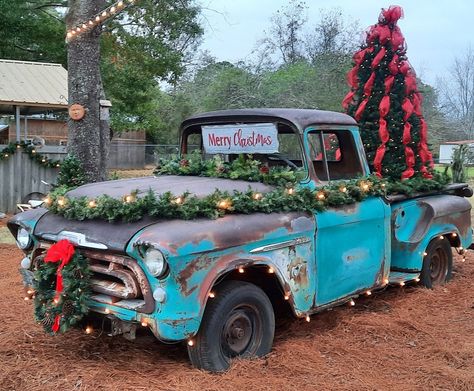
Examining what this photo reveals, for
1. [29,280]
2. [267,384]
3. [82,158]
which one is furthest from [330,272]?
[82,158]

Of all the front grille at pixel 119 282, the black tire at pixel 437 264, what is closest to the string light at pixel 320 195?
the front grille at pixel 119 282

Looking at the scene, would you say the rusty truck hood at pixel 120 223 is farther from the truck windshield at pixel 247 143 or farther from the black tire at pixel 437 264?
the black tire at pixel 437 264

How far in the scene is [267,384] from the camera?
3.66 m

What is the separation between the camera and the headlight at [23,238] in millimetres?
→ 4457

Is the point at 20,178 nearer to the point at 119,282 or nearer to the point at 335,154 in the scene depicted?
the point at 335,154

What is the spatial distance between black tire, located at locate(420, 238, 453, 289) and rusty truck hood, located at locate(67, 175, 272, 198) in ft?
8.60

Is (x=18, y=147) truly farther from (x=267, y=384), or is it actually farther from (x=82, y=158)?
(x=267, y=384)

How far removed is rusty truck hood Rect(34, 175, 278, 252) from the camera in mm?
3783

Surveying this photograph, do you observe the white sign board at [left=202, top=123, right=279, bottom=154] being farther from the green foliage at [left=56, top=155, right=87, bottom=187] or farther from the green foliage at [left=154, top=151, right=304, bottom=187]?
the green foliage at [left=56, top=155, right=87, bottom=187]

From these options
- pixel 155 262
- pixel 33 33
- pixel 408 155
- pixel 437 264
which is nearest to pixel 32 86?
pixel 33 33

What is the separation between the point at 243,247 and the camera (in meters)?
3.97

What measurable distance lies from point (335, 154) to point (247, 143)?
108 centimetres

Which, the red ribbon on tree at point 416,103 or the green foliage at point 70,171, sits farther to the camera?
the green foliage at point 70,171

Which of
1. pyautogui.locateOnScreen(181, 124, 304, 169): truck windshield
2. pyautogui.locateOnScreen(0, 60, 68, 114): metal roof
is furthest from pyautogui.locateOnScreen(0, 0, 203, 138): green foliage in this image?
pyautogui.locateOnScreen(181, 124, 304, 169): truck windshield
